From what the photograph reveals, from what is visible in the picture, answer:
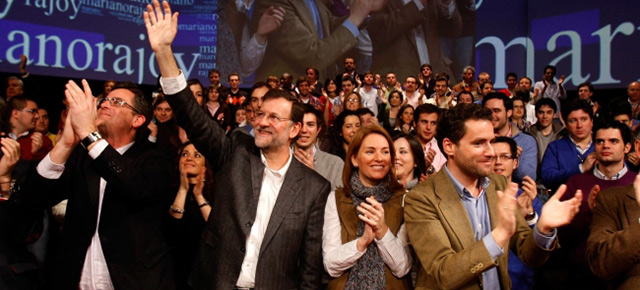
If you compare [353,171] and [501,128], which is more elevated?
[501,128]

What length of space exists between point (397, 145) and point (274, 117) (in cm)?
161

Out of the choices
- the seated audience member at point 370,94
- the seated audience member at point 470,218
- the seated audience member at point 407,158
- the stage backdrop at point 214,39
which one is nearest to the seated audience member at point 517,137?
the seated audience member at point 407,158

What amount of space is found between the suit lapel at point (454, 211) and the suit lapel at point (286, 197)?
0.65 m

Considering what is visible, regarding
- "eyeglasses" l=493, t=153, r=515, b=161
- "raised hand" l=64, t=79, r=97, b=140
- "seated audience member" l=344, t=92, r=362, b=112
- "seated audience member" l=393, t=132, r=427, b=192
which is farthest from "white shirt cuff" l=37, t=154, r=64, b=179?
"seated audience member" l=344, t=92, r=362, b=112

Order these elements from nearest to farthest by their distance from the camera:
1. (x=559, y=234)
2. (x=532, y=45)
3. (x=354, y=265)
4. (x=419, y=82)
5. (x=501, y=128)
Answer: (x=354, y=265) → (x=559, y=234) → (x=501, y=128) → (x=419, y=82) → (x=532, y=45)

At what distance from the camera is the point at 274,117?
8.57ft

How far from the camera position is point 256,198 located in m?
2.51

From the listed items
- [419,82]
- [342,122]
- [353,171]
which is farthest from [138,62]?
[353,171]

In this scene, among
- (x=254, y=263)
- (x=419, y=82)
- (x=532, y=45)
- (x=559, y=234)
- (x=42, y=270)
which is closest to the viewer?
(x=254, y=263)

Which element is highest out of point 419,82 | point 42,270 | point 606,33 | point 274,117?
point 606,33

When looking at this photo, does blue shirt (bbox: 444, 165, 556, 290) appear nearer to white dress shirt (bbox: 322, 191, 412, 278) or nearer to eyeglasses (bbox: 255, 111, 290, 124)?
white dress shirt (bbox: 322, 191, 412, 278)

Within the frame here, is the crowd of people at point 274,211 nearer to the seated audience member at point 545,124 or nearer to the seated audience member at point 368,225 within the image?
the seated audience member at point 368,225

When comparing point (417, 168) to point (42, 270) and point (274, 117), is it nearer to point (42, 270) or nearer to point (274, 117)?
point (274, 117)

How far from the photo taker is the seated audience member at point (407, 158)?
397cm
